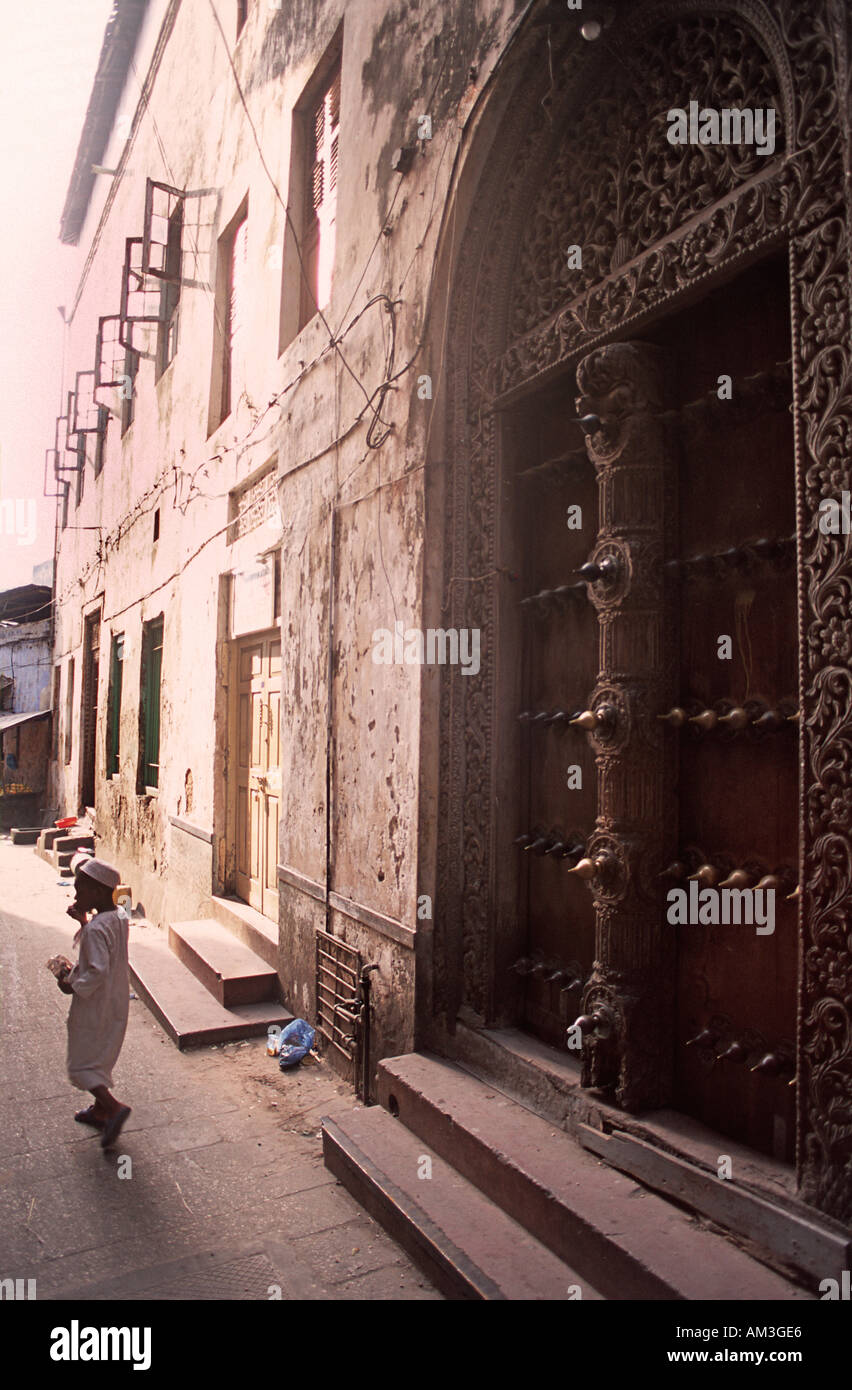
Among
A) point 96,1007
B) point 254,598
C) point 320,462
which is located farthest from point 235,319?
point 96,1007

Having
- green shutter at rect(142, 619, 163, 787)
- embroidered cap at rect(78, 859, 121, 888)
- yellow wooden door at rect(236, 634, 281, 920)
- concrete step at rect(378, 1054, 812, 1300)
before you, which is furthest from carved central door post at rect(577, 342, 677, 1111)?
green shutter at rect(142, 619, 163, 787)

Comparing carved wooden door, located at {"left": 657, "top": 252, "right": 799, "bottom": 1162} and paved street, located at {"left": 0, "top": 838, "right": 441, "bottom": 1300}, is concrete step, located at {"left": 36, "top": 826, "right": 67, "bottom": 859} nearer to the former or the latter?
paved street, located at {"left": 0, "top": 838, "right": 441, "bottom": 1300}

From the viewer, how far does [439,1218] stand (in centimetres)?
279

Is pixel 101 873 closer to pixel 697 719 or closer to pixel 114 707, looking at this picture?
pixel 697 719

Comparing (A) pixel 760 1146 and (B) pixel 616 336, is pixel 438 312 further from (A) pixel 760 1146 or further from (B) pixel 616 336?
(A) pixel 760 1146

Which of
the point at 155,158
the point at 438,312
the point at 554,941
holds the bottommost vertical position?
the point at 554,941

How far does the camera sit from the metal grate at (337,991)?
441 centimetres

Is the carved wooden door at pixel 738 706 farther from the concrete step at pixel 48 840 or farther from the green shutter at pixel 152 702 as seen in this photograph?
the concrete step at pixel 48 840

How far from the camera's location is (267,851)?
639 centimetres

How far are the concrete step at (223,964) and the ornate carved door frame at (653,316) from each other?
2126 millimetres

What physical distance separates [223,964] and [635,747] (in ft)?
12.7
